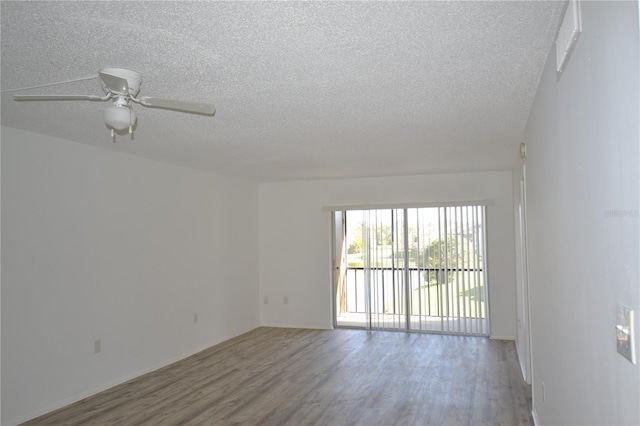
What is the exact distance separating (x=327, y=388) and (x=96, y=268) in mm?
2603

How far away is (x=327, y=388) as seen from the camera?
4598 millimetres

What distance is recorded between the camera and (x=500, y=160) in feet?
19.1

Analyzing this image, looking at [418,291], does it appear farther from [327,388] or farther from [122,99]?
[122,99]

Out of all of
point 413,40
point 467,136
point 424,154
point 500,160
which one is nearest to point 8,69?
point 413,40

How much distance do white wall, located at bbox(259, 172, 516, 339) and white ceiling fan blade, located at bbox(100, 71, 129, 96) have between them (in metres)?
5.42

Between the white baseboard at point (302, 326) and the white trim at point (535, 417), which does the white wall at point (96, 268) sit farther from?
the white trim at point (535, 417)

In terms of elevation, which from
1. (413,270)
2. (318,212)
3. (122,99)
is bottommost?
(413,270)

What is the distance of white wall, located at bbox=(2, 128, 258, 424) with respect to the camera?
3.84 metres

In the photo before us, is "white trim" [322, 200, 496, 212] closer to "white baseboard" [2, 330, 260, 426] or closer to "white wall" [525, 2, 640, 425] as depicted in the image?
"white baseboard" [2, 330, 260, 426]

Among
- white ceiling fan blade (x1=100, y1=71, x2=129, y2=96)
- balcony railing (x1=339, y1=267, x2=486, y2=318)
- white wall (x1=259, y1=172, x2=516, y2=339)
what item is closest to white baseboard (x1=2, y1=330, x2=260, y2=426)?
white wall (x1=259, y1=172, x2=516, y2=339)

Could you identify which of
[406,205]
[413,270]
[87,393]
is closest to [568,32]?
[87,393]

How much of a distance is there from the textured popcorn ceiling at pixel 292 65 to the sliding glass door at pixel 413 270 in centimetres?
268

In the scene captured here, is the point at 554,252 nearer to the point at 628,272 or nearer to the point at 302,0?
the point at 628,272

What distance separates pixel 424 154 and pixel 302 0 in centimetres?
371
